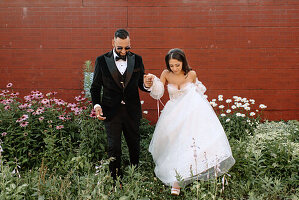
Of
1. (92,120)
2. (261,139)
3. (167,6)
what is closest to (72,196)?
(92,120)

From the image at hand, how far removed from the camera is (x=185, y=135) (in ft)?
10.5

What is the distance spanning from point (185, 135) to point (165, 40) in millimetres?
2668

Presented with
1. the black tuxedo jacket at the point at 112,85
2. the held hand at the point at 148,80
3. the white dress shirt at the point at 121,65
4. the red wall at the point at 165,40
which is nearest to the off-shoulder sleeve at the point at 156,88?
the held hand at the point at 148,80

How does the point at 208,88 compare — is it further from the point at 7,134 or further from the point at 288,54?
the point at 7,134

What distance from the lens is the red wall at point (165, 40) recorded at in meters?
5.30

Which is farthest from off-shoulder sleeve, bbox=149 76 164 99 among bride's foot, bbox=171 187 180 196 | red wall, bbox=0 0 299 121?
red wall, bbox=0 0 299 121

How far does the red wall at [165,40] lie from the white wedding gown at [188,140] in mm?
1932

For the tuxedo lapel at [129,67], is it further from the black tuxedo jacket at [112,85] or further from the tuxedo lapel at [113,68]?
the tuxedo lapel at [113,68]

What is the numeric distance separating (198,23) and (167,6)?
0.69 meters

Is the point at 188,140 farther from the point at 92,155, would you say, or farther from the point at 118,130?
the point at 92,155

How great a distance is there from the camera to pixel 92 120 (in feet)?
12.7

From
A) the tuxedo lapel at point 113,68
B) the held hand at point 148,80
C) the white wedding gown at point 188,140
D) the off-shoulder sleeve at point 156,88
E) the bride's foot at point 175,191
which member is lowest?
the bride's foot at point 175,191

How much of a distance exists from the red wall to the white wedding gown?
6.34ft

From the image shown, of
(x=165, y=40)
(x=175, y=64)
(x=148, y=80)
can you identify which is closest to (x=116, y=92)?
(x=148, y=80)
